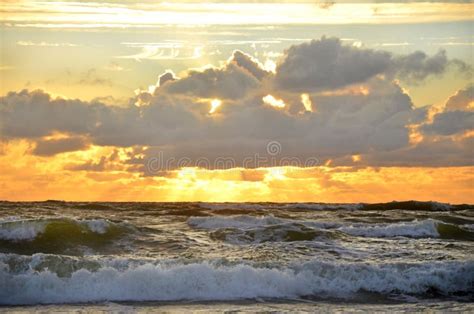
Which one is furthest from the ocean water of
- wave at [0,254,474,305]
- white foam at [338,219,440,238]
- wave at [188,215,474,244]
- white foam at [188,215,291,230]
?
white foam at [188,215,291,230]

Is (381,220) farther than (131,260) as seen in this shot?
Yes

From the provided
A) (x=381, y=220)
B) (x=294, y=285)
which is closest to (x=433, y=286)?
(x=294, y=285)

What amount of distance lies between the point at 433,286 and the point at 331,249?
5.45 metres

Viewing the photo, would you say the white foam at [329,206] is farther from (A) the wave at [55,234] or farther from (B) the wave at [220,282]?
(B) the wave at [220,282]

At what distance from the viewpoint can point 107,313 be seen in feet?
55.7

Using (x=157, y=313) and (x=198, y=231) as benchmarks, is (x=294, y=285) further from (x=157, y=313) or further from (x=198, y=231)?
(x=198, y=231)

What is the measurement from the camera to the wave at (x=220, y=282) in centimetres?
1936

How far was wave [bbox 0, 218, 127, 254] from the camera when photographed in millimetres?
27094

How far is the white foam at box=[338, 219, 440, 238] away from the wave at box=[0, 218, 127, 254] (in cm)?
1064

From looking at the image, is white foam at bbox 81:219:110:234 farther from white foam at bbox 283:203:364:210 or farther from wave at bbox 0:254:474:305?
white foam at bbox 283:203:364:210

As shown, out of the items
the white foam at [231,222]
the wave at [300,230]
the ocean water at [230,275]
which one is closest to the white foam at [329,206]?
the white foam at [231,222]

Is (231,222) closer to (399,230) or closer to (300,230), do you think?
(300,230)

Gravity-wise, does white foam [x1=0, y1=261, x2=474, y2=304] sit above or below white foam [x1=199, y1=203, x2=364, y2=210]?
below

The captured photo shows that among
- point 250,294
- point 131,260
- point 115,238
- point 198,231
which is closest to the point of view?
point 250,294
